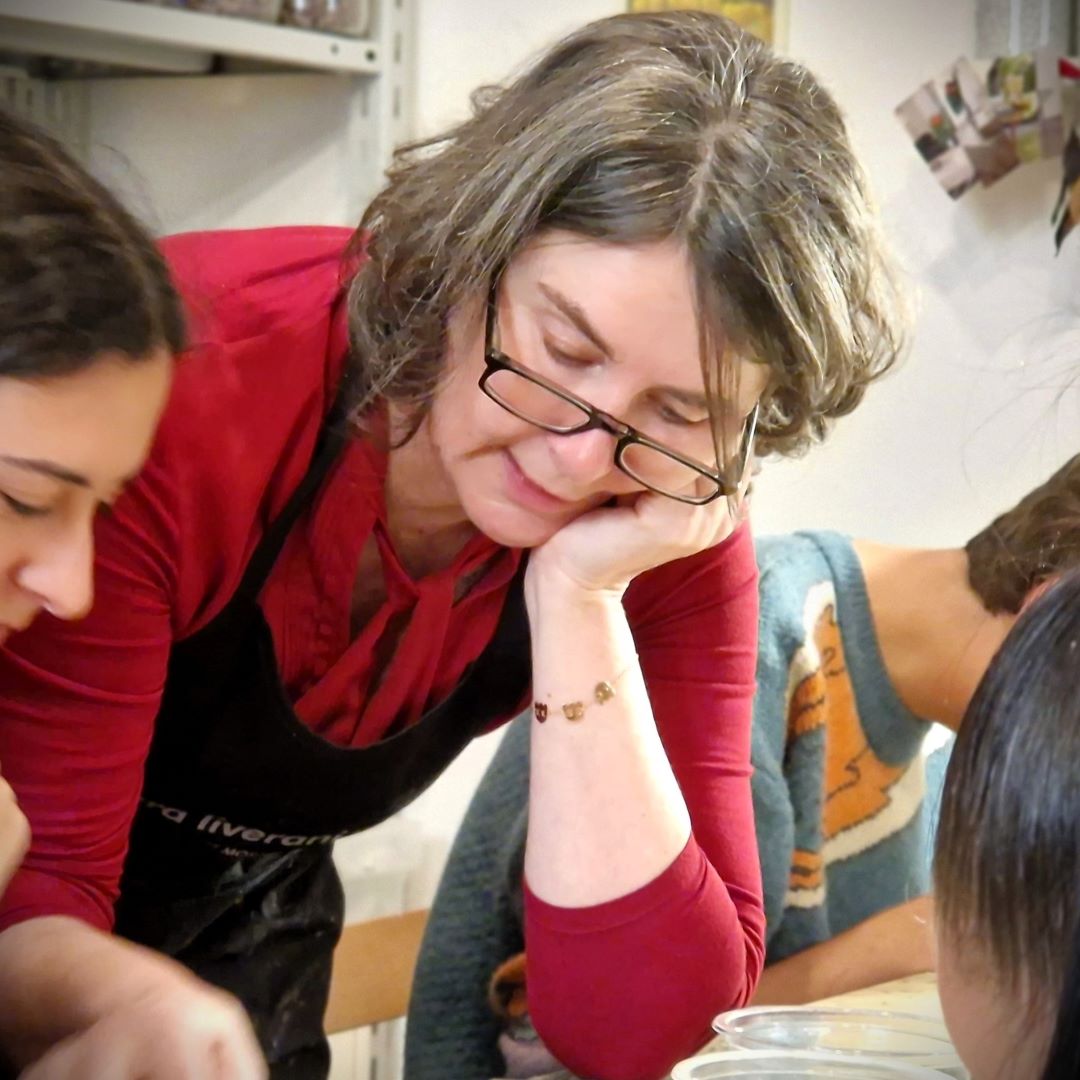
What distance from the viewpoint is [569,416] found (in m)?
0.80

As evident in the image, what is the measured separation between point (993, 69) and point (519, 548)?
158 cm

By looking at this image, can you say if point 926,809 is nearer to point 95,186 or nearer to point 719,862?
point 719,862

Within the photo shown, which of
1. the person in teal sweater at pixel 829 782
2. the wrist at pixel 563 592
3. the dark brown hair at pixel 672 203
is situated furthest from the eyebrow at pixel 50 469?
the person in teal sweater at pixel 829 782

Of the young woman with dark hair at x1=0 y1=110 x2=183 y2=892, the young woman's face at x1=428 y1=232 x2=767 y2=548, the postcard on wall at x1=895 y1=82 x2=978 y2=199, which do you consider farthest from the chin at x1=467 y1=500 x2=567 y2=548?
the postcard on wall at x1=895 y1=82 x2=978 y2=199

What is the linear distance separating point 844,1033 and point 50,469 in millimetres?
605

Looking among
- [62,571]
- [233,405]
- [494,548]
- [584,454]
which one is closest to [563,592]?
[494,548]

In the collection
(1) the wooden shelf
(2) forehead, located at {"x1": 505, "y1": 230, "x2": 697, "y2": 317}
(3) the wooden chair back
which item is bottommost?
(3) the wooden chair back

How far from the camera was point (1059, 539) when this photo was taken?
1180 millimetres

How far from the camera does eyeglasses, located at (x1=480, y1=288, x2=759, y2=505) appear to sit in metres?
0.79

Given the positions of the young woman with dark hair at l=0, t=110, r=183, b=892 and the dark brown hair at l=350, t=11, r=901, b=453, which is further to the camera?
the dark brown hair at l=350, t=11, r=901, b=453

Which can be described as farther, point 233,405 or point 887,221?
point 887,221

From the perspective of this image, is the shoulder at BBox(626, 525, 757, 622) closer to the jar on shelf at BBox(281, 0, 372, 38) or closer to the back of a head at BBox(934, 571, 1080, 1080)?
the back of a head at BBox(934, 571, 1080, 1080)

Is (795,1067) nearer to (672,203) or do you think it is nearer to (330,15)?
(672,203)

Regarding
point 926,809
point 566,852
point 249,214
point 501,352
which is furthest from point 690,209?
point 249,214
